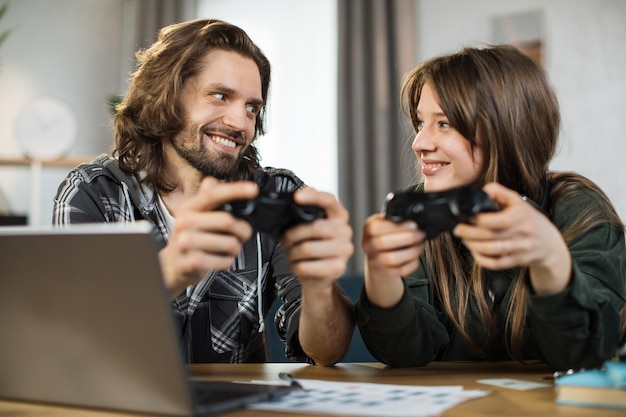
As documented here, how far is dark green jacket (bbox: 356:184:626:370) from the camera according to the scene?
1.02 metres

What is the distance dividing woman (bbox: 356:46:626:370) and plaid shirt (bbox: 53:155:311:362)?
346 millimetres

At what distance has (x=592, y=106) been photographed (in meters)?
3.19

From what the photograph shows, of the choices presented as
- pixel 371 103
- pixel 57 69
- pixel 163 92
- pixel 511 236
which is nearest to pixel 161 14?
pixel 57 69

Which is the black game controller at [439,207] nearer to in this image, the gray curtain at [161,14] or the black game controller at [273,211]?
the black game controller at [273,211]

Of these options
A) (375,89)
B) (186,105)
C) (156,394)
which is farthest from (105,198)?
(375,89)

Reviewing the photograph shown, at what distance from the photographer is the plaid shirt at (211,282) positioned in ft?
5.21

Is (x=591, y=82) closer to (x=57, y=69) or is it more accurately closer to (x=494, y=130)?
(x=494, y=130)

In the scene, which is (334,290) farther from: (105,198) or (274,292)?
(105,198)

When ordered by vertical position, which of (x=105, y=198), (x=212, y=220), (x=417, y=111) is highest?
(x=417, y=111)

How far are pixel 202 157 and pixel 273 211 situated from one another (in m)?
0.98

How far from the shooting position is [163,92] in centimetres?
191

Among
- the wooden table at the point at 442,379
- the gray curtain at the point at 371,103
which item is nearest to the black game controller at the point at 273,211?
the wooden table at the point at 442,379

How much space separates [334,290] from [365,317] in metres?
0.07

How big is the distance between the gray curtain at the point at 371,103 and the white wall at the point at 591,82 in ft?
2.19
